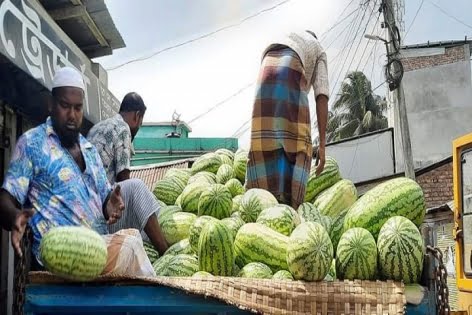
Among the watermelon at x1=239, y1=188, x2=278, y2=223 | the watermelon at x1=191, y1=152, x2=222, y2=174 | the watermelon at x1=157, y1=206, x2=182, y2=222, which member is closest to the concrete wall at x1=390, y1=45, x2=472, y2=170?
the watermelon at x1=191, y1=152, x2=222, y2=174

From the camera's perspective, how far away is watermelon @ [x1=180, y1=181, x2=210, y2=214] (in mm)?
4344

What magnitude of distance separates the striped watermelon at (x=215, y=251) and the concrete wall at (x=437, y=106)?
67.9 ft

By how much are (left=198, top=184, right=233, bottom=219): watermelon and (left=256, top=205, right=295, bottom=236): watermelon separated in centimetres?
58

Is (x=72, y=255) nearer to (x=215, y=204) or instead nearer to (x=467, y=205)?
(x=215, y=204)

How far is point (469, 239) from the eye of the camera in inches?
221

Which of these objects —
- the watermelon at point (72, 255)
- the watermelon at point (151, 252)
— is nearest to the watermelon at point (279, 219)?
the watermelon at point (151, 252)

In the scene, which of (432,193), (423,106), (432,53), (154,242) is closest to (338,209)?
(154,242)

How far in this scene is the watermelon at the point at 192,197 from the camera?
434 centimetres

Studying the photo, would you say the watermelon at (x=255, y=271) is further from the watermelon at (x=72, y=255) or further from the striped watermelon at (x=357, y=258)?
the watermelon at (x=72, y=255)

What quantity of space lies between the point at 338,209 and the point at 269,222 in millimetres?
962

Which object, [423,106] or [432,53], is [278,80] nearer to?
[423,106]

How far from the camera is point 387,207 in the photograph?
3076 millimetres

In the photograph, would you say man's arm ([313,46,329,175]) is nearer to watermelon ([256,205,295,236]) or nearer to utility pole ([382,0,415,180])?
watermelon ([256,205,295,236])

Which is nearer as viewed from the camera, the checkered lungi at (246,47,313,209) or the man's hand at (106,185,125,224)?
the man's hand at (106,185,125,224)
